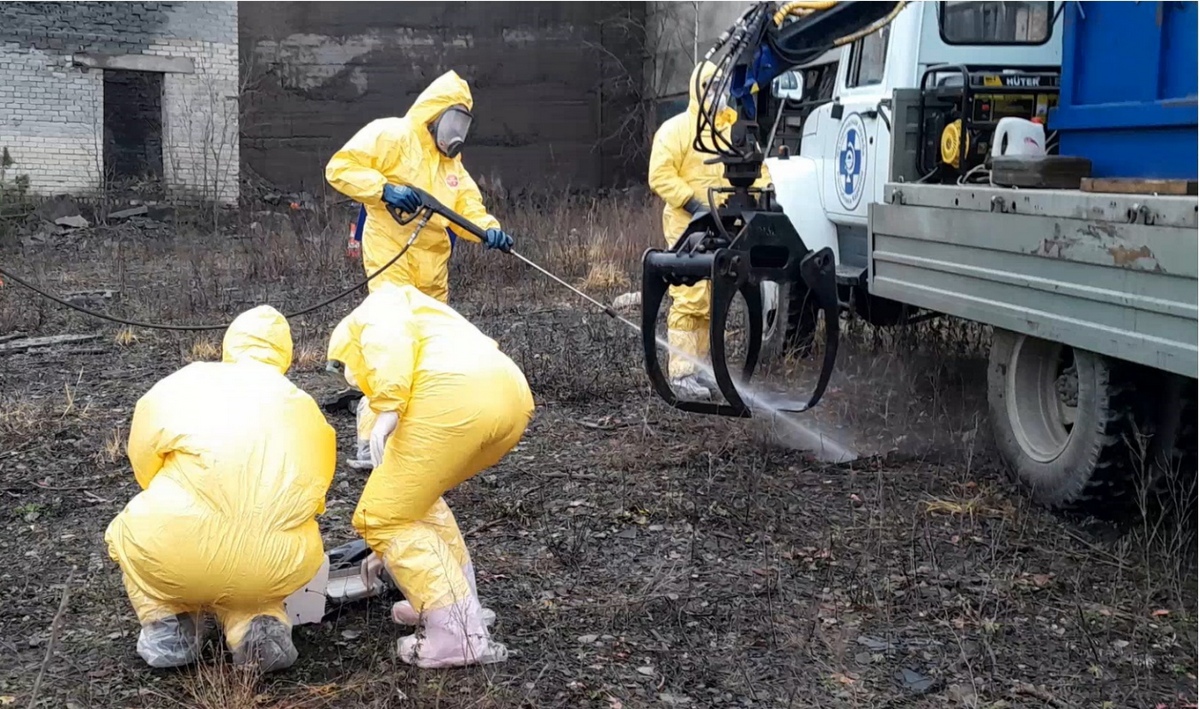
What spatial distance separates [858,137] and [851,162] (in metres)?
0.14

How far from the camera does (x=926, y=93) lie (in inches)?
211

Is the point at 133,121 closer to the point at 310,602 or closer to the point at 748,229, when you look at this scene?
the point at 748,229

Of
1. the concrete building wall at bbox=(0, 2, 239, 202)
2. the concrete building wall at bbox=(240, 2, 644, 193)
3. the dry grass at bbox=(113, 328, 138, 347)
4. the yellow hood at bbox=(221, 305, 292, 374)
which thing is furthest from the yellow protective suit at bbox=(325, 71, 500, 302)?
the concrete building wall at bbox=(240, 2, 644, 193)

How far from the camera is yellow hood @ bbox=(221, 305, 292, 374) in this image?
11.1 feet

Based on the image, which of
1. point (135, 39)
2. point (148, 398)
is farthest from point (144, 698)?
point (135, 39)

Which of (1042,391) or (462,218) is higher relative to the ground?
→ (462,218)

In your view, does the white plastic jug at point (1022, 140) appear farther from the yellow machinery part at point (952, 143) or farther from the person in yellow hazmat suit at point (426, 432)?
the person in yellow hazmat suit at point (426, 432)

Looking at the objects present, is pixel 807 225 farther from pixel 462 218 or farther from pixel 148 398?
pixel 148 398

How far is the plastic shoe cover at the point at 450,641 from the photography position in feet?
10.5

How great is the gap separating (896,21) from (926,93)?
1.88 ft

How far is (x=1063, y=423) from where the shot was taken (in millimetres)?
4566

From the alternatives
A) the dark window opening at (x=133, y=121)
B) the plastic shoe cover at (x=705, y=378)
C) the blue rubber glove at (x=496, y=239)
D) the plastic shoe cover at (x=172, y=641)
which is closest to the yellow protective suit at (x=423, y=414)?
the plastic shoe cover at (x=172, y=641)

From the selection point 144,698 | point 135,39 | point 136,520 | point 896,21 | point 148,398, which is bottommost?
point 144,698

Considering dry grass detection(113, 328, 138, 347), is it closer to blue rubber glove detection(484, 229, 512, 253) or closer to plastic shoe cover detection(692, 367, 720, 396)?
blue rubber glove detection(484, 229, 512, 253)
